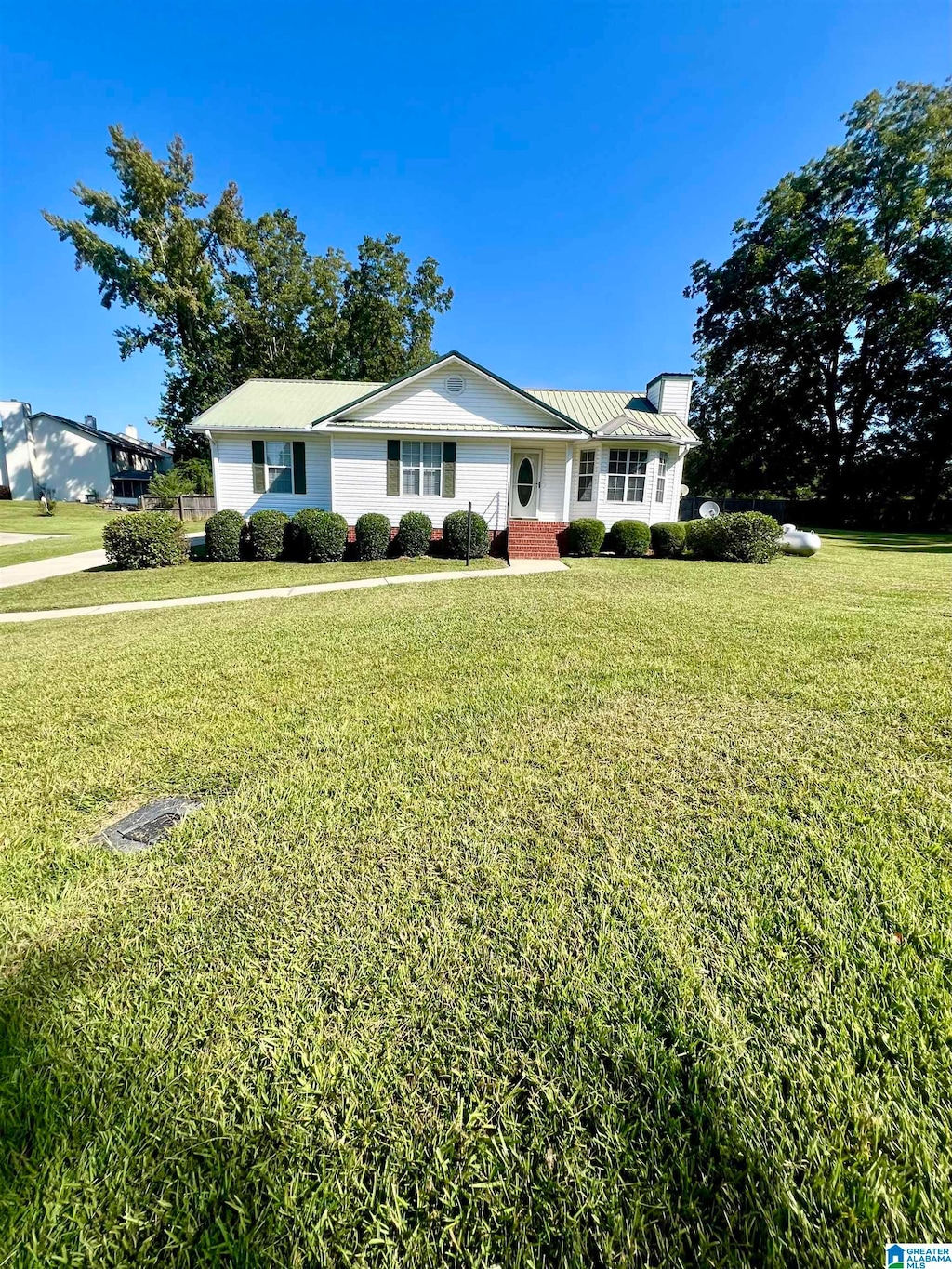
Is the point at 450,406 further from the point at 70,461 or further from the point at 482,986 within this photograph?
the point at 70,461

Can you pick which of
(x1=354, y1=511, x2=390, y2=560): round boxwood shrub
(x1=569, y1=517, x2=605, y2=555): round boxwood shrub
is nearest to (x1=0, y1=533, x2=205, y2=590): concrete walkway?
(x1=354, y1=511, x2=390, y2=560): round boxwood shrub

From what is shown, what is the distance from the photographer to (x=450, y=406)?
14.6 m

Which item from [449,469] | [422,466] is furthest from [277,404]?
[449,469]

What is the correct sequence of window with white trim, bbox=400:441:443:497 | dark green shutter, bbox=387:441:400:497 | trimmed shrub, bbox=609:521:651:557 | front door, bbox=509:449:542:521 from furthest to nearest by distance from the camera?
front door, bbox=509:449:542:521
window with white trim, bbox=400:441:443:497
dark green shutter, bbox=387:441:400:497
trimmed shrub, bbox=609:521:651:557

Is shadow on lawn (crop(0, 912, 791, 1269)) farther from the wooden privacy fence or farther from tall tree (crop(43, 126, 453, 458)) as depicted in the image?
tall tree (crop(43, 126, 453, 458))

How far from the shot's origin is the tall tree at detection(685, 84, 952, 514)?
25906 mm

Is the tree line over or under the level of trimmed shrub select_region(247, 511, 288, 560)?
over

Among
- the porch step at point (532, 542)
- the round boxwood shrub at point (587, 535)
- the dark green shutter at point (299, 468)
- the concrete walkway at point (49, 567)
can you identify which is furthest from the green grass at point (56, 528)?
the round boxwood shrub at point (587, 535)

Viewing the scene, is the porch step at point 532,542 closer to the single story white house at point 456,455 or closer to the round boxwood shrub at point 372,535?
the single story white house at point 456,455

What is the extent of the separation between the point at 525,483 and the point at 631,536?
393 cm

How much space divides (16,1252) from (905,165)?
41.1 meters

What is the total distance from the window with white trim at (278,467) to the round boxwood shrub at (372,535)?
146 inches

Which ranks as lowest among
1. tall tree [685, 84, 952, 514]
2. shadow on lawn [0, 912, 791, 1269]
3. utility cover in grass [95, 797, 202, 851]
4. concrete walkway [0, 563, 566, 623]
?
shadow on lawn [0, 912, 791, 1269]

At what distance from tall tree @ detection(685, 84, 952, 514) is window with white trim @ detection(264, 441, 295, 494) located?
1088 inches
